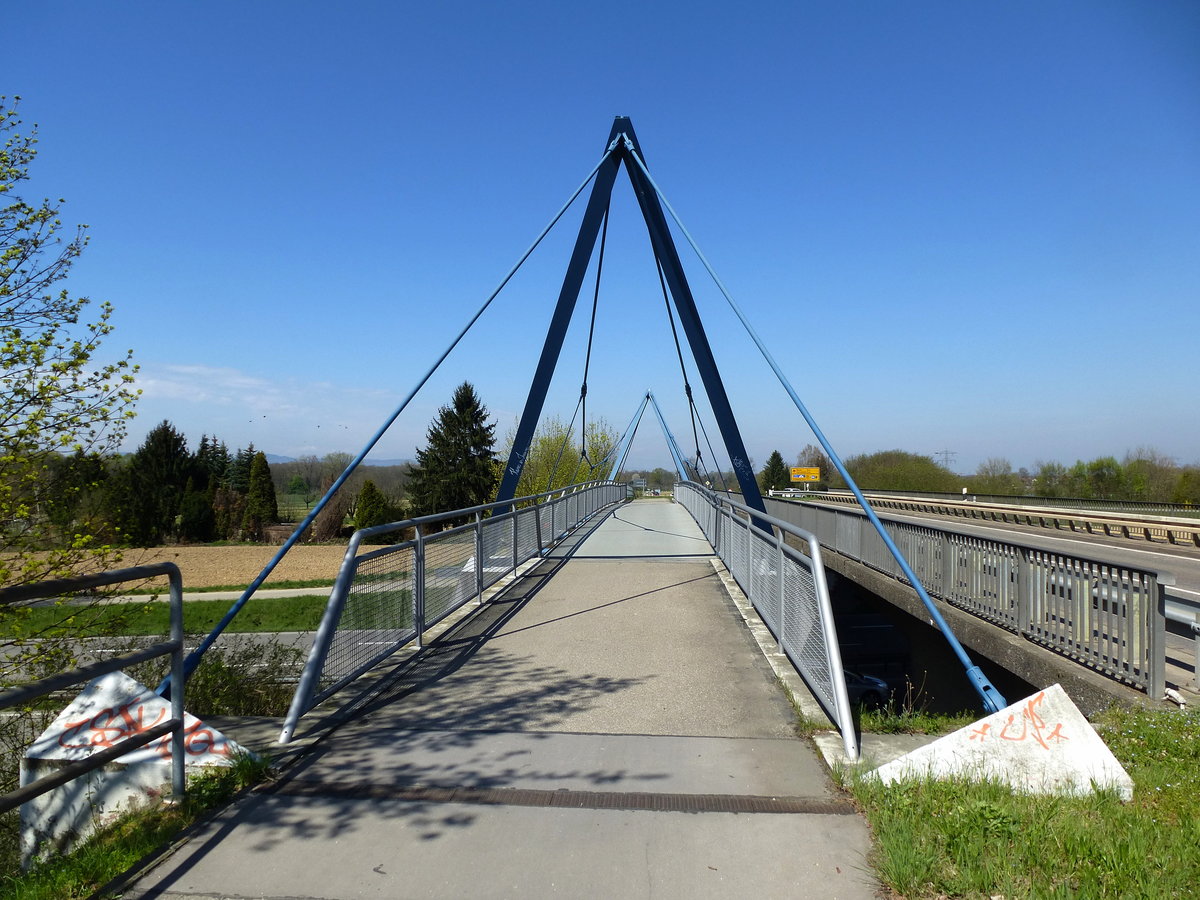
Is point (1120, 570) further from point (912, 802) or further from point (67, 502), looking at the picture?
point (67, 502)

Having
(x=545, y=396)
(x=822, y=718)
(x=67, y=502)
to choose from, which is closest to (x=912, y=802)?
(x=822, y=718)

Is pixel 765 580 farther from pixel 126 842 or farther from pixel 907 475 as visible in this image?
pixel 907 475

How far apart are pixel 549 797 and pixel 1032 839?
199 cm

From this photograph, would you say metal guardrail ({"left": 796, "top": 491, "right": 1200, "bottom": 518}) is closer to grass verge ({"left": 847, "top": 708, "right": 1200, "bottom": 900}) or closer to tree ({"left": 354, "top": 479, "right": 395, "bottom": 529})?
grass verge ({"left": 847, "top": 708, "right": 1200, "bottom": 900})

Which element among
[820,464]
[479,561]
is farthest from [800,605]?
[820,464]

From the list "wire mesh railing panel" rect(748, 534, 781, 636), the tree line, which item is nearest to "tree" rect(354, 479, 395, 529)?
the tree line

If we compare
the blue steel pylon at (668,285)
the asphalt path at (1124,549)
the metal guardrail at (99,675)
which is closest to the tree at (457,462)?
the asphalt path at (1124,549)

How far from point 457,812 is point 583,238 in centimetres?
1118

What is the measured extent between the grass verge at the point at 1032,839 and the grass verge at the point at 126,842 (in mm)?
2818

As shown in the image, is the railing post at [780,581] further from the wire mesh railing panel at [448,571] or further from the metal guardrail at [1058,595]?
the wire mesh railing panel at [448,571]

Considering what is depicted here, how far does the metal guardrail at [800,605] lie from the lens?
444 centimetres

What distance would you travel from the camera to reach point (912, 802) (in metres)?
3.43

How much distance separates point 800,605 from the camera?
5629 millimetres

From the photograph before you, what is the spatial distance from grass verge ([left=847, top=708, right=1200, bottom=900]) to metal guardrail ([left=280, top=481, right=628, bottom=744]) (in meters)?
3.05
